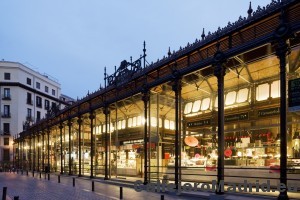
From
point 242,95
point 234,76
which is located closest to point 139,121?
point 242,95

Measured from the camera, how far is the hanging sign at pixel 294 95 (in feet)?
40.3

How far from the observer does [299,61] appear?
53.8 ft

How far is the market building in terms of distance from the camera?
12.8m

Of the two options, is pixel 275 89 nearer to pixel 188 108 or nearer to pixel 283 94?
pixel 283 94

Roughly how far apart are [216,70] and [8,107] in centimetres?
6411

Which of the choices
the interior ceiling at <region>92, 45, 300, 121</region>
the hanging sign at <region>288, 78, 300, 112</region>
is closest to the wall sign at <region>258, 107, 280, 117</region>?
the interior ceiling at <region>92, 45, 300, 121</region>

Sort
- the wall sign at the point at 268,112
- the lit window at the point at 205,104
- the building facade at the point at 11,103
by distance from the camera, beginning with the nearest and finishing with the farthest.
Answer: the wall sign at the point at 268,112, the lit window at the point at 205,104, the building facade at the point at 11,103

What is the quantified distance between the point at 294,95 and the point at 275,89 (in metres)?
6.02

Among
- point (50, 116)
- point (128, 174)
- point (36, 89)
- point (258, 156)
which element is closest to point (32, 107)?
point (36, 89)

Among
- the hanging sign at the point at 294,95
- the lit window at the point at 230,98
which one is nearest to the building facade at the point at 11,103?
the lit window at the point at 230,98

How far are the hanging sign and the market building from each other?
0.03 metres

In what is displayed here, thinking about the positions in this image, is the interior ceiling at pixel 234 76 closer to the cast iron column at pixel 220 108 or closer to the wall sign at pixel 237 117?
the wall sign at pixel 237 117

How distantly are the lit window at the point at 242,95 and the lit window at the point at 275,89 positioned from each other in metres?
1.74

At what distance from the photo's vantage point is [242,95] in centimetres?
2019
